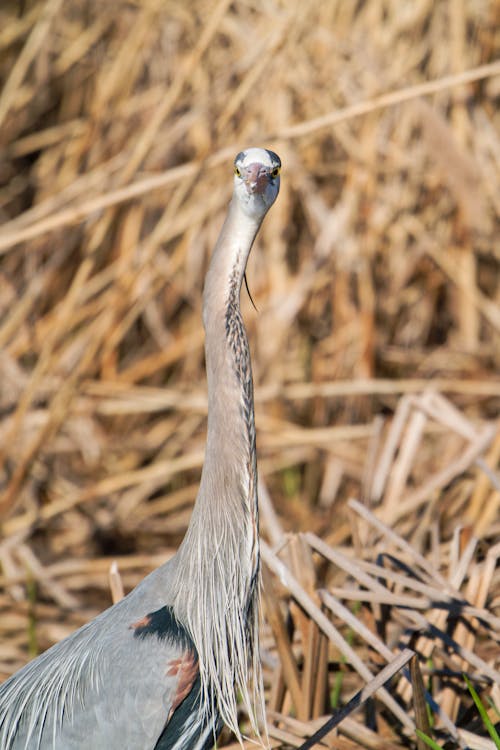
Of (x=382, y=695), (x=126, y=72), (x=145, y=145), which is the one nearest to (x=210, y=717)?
(x=382, y=695)

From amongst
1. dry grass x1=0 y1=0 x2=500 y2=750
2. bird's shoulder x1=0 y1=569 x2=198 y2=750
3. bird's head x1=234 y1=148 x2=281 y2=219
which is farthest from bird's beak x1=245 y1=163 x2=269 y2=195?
dry grass x1=0 y1=0 x2=500 y2=750

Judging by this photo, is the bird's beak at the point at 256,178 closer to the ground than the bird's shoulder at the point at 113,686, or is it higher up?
higher up

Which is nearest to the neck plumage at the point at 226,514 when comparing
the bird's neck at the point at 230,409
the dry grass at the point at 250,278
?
the bird's neck at the point at 230,409

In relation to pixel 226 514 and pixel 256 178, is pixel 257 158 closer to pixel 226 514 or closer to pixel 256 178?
pixel 256 178

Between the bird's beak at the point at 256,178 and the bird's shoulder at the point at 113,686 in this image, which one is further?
the bird's shoulder at the point at 113,686

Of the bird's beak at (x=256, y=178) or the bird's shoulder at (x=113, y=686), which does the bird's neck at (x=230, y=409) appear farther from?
the bird's shoulder at (x=113, y=686)

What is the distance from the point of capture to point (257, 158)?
179 centimetres

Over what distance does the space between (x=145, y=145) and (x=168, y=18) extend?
131 cm

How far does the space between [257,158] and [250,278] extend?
2508mm

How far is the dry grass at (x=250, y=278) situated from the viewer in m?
3.33

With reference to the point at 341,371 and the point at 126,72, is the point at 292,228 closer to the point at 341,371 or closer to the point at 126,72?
the point at 341,371

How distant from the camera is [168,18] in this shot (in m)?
4.15

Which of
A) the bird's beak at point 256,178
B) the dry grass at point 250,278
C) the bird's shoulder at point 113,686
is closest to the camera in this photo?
the bird's beak at point 256,178

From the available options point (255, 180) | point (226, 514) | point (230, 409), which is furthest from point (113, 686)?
point (255, 180)
